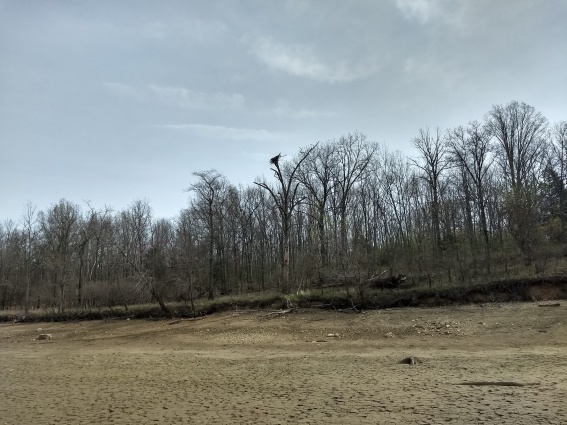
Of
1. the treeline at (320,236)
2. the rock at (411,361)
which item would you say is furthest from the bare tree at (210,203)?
the rock at (411,361)

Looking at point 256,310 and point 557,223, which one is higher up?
point 557,223

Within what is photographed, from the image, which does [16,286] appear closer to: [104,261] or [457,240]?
[104,261]

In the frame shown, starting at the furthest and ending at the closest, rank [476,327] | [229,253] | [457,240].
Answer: [229,253], [457,240], [476,327]

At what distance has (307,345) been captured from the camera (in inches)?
854

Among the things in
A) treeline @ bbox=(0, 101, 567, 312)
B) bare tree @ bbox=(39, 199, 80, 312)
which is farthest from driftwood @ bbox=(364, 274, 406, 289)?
bare tree @ bbox=(39, 199, 80, 312)

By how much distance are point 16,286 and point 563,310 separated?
67083 millimetres

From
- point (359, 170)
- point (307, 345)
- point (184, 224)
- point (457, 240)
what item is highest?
point (359, 170)

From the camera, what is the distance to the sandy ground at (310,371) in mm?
9320

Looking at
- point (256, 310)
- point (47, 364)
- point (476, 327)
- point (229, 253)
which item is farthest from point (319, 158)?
point (47, 364)

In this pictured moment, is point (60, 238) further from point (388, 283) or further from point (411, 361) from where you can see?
point (411, 361)

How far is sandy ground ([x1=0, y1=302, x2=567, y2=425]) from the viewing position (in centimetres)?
932

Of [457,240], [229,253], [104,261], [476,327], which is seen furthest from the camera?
[104,261]

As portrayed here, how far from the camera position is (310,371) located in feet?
48.1

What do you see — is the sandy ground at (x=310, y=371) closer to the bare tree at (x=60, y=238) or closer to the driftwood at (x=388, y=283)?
the driftwood at (x=388, y=283)
